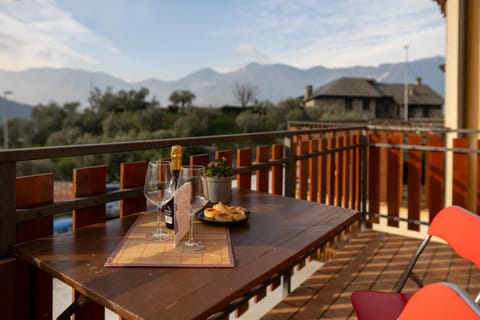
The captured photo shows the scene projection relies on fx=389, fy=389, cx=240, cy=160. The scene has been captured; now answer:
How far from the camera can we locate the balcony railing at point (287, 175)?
1435 mm

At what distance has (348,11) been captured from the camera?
51250 mm

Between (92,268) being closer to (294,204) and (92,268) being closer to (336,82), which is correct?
(294,204)

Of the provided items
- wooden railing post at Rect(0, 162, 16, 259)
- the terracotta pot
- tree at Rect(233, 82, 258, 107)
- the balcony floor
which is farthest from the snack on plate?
tree at Rect(233, 82, 258, 107)

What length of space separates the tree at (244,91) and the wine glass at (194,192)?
1977 inches

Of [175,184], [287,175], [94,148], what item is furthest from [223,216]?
[287,175]

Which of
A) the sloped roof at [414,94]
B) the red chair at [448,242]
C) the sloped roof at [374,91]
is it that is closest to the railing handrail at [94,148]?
the red chair at [448,242]

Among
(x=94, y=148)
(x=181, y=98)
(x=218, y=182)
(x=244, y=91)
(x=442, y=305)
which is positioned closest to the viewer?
(x=442, y=305)

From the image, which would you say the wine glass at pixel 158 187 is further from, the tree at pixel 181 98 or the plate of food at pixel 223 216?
the tree at pixel 181 98

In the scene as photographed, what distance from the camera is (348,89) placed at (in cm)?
4403

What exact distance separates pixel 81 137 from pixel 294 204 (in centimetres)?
3361

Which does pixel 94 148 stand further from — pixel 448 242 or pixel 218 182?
pixel 448 242

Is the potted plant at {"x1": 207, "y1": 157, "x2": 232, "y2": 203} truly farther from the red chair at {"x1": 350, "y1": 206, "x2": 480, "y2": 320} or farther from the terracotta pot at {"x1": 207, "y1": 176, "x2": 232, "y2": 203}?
the red chair at {"x1": 350, "y1": 206, "x2": 480, "y2": 320}

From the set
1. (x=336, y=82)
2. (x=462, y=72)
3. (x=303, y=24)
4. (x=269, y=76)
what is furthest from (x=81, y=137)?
(x=269, y=76)

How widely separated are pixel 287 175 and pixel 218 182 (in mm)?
1520
